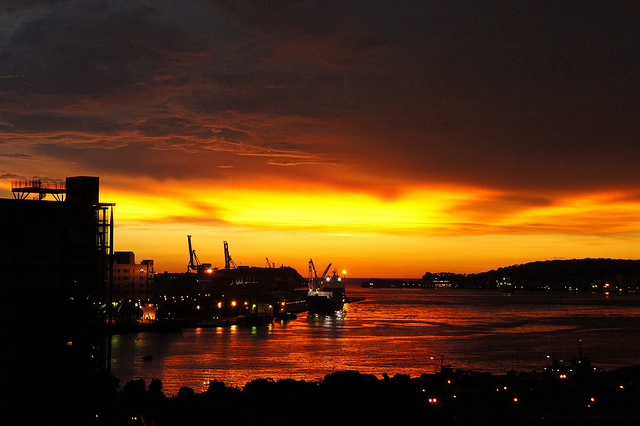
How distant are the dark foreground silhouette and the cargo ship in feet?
151

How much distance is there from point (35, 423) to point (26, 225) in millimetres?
2625

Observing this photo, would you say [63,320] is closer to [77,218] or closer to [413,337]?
[77,218]

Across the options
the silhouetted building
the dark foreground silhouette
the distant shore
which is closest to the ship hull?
the silhouetted building

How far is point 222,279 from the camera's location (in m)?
75.6

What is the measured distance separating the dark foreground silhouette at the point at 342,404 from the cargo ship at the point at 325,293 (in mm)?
45890

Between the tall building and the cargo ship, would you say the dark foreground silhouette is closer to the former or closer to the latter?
the tall building

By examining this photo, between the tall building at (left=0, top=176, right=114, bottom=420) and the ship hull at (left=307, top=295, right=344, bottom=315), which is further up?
the tall building at (left=0, top=176, right=114, bottom=420)

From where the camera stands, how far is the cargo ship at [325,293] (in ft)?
197

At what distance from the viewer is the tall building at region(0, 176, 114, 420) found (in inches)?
340

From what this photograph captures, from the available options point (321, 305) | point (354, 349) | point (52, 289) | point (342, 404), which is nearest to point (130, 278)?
point (321, 305)

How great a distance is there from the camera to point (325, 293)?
70.8 m

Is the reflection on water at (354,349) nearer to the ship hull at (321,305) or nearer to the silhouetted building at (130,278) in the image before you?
the silhouetted building at (130,278)

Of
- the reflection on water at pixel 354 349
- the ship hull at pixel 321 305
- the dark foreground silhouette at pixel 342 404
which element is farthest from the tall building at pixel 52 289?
the ship hull at pixel 321 305

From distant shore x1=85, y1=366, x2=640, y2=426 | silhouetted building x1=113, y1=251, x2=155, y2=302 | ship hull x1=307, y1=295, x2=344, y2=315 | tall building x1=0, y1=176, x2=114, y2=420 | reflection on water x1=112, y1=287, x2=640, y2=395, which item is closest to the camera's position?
tall building x1=0, y1=176, x2=114, y2=420
